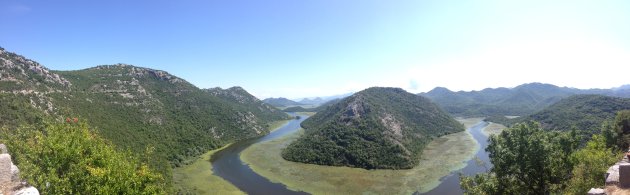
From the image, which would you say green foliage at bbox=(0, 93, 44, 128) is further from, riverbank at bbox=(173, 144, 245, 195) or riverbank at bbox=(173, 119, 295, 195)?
riverbank at bbox=(173, 119, 295, 195)

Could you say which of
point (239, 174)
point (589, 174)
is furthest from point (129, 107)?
point (589, 174)

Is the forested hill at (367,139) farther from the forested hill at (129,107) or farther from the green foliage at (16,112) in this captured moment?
the green foliage at (16,112)

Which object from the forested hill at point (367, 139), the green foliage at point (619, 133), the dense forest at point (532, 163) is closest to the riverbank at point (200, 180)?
the forested hill at point (367, 139)

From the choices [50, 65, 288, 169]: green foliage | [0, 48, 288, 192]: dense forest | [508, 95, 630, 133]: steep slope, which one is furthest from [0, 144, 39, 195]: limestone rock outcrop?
[508, 95, 630, 133]: steep slope

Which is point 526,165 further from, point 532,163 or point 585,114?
point 585,114

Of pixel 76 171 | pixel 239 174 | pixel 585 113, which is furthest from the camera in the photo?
pixel 585 113

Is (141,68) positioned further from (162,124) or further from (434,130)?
(434,130)
